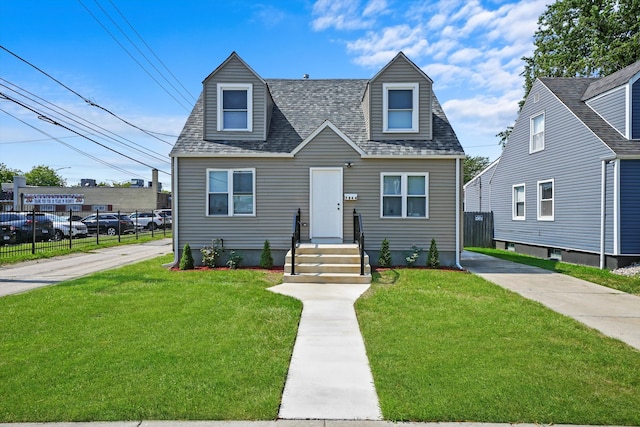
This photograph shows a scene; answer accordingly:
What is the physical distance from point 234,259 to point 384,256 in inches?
175

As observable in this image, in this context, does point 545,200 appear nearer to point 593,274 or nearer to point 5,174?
point 593,274

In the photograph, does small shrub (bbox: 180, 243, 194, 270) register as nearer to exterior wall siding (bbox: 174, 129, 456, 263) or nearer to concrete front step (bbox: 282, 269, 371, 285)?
exterior wall siding (bbox: 174, 129, 456, 263)

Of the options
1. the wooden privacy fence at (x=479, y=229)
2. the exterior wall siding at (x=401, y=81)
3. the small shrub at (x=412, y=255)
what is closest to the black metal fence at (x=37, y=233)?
the exterior wall siding at (x=401, y=81)

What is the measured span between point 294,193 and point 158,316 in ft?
20.6

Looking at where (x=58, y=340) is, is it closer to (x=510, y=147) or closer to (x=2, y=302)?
(x=2, y=302)

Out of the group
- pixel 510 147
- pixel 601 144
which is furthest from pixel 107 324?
pixel 510 147

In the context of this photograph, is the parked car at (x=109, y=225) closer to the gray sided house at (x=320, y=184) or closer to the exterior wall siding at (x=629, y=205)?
the gray sided house at (x=320, y=184)

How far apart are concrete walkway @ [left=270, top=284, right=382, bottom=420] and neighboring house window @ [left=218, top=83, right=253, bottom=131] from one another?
7087 mm

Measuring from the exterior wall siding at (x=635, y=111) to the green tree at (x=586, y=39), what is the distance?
1195cm

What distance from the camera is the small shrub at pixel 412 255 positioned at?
36.3 feet

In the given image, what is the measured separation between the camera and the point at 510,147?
17406mm

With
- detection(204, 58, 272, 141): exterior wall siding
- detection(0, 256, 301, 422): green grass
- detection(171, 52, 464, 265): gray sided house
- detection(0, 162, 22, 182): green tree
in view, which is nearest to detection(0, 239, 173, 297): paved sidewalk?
detection(0, 256, 301, 422): green grass

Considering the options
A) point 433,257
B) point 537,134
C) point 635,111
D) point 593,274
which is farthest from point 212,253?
point 635,111

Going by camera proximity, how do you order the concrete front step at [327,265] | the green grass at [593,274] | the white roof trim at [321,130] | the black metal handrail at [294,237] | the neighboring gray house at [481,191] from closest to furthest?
the green grass at [593,274], the concrete front step at [327,265], the black metal handrail at [294,237], the white roof trim at [321,130], the neighboring gray house at [481,191]
